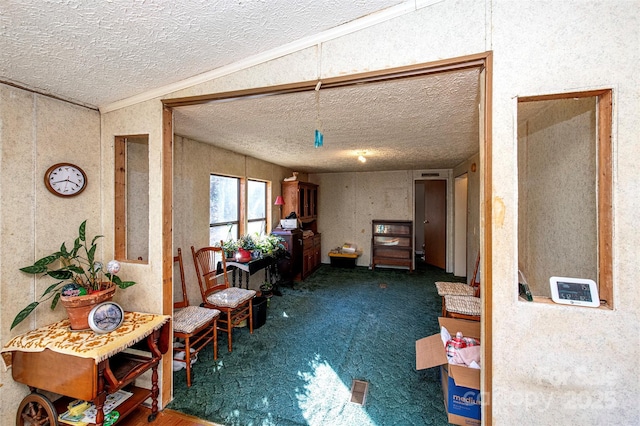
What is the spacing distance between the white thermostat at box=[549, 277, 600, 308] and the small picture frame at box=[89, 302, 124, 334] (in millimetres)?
2437

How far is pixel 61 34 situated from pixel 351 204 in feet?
17.7

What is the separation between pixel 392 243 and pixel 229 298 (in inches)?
159

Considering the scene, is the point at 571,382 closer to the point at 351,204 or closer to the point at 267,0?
the point at 267,0

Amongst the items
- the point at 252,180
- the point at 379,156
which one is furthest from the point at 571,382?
the point at 252,180

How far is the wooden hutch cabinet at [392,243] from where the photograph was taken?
5703mm

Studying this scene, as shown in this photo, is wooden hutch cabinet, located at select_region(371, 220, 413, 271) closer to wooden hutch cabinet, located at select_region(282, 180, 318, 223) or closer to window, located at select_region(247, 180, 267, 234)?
wooden hutch cabinet, located at select_region(282, 180, 318, 223)

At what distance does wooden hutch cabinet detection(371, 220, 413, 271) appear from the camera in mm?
5703

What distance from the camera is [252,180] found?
430 cm

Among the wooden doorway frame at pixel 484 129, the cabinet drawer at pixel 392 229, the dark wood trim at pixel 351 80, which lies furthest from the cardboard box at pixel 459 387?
the cabinet drawer at pixel 392 229

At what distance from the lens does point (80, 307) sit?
1606 mm

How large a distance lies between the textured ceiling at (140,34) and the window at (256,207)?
2.66 metres

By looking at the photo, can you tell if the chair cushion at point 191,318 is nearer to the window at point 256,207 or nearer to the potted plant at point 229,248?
the potted plant at point 229,248

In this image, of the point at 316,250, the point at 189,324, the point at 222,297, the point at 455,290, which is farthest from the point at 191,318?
the point at 316,250

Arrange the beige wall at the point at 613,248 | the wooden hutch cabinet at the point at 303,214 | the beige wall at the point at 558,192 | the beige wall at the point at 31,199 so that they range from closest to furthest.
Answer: the beige wall at the point at 613,248, the beige wall at the point at 558,192, the beige wall at the point at 31,199, the wooden hutch cabinet at the point at 303,214
